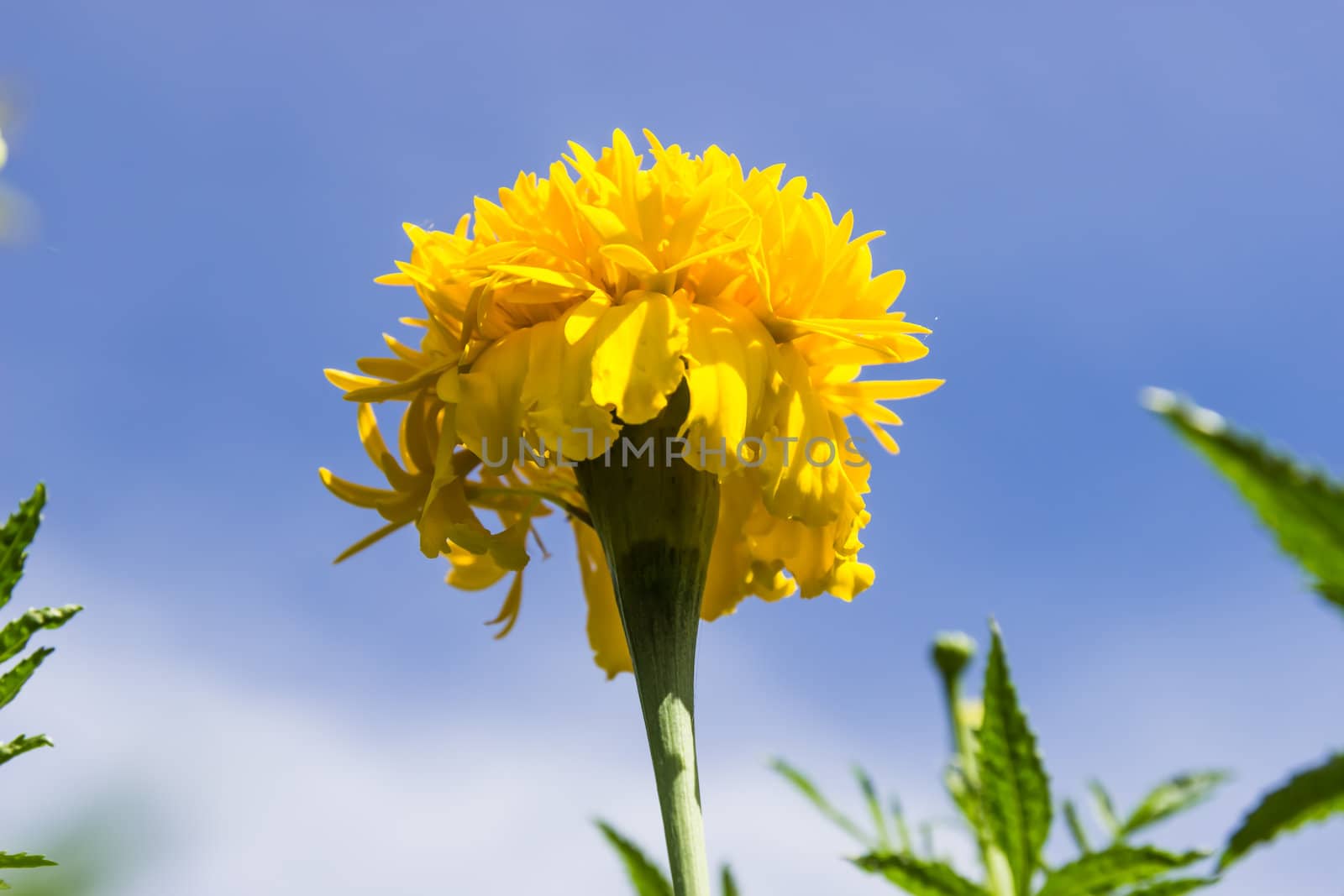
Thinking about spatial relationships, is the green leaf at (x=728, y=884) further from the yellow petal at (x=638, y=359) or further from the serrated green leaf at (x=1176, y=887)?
the yellow petal at (x=638, y=359)

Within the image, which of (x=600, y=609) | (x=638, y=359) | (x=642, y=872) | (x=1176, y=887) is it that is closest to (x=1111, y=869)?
(x=1176, y=887)

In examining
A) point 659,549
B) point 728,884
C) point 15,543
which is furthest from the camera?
point 659,549

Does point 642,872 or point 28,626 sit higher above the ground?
point 28,626

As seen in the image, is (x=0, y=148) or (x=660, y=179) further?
(x=660, y=179)

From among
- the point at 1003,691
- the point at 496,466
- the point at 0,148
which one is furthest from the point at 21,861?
the point at 496,466

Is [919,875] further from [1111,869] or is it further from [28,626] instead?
[28,626]

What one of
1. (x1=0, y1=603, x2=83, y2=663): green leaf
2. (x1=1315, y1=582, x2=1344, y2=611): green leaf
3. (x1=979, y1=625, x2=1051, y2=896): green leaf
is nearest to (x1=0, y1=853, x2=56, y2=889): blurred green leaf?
(x1=0, y1=603, x2=83, y2=663): green leaf

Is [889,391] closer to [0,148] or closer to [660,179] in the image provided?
[660,179]
